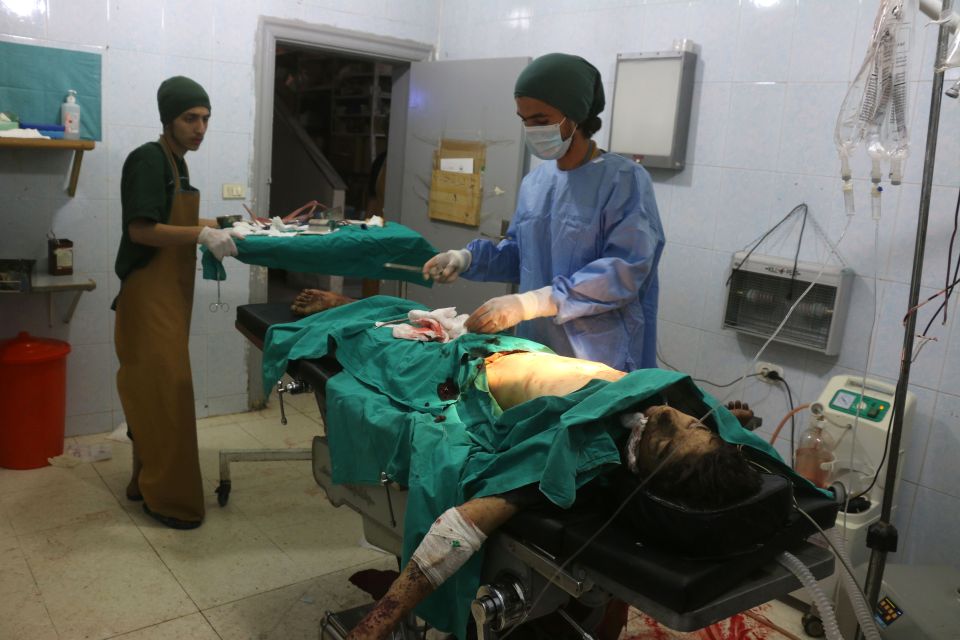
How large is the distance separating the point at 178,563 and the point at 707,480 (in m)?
2.18

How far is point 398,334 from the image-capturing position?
2.34 metres

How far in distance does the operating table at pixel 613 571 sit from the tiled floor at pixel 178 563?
1.24 meters

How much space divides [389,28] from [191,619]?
324 centimetres

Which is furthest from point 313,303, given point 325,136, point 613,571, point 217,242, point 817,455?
point 325,136

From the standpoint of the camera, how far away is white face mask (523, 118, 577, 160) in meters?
2.32

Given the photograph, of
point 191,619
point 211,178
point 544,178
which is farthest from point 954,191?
point 211,178

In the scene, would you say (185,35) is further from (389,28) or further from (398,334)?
(398,334)

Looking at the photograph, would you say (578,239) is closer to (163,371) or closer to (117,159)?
(163,371)

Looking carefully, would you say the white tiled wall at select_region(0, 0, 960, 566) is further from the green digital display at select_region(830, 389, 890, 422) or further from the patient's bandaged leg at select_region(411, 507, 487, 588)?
the patient's bandaged leg at select_region(411, 507, 487, 588)

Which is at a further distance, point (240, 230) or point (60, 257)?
point (60, 257)

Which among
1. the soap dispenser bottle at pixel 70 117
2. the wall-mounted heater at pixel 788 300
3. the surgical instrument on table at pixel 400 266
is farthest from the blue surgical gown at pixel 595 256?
the soap dispenser bottle at pixel 70 117

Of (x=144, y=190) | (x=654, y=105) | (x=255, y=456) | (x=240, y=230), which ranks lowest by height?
(x=255, y=456)

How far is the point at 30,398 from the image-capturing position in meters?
3.44

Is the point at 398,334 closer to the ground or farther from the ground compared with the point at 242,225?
closer to the ground
